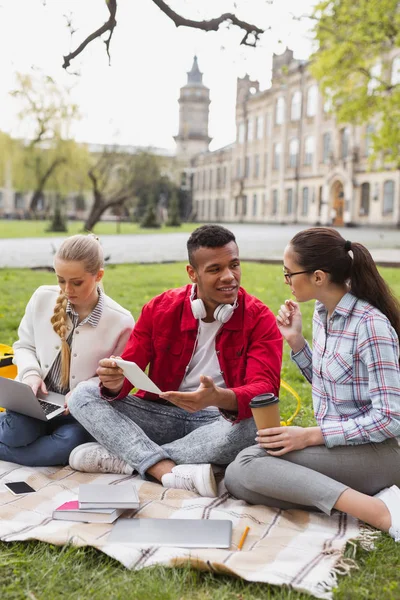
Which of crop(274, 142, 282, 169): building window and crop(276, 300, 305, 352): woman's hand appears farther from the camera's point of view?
crop(274, 142, 282, 169): building window

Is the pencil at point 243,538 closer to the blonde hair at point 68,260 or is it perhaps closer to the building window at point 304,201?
the blonde hair at point 68,260

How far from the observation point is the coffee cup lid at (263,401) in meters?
2.82

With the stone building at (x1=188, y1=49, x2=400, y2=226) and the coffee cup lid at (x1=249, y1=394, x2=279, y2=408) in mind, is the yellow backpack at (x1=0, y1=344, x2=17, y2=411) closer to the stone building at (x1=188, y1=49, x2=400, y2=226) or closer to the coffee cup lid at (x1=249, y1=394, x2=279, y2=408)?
the coffee cup lid at (x1=249, y1=394, x2=279, y2=408)

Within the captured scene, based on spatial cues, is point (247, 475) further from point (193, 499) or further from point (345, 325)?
point (345, 325)

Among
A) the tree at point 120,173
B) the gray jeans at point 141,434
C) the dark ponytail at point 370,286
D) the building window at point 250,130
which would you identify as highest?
the building window at point 250,130

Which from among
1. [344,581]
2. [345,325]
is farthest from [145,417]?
[344,581]

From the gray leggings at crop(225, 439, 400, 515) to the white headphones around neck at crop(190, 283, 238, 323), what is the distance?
0.65m

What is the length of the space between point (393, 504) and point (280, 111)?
51293mm

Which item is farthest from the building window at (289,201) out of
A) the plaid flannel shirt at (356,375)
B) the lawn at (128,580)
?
the lawn at (128,580)

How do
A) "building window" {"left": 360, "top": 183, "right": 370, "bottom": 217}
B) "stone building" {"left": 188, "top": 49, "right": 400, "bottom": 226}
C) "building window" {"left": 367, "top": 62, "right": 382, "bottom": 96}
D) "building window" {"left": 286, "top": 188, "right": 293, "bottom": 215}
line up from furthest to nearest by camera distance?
1. "building window" {"left": 286, "top": 188, "right": 293, "bottom": 215}
2. "stone building" {"left": 188, "top": 49, "right": 400, "bottom": 226}
3. "building window" {"left": 360, "top": 183, "right": 370, "bottom": 217}
4. "building window" {"left": 367, "top": 62, "right": 382, "bottom": 96}

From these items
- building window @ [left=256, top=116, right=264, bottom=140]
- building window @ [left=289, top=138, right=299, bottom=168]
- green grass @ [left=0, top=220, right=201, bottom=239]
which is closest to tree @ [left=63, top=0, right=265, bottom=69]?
green grass @ [left=0, top=220, right=201, bottom=239]

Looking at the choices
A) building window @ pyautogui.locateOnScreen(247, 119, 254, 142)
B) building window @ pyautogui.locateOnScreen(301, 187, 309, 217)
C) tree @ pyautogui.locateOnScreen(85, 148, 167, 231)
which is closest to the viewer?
tree @ pyautogui.locateOnScreen(85, 148, 167, 231)

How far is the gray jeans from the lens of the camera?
10.7 ft

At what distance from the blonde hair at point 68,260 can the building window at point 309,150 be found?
44552 millimetres
